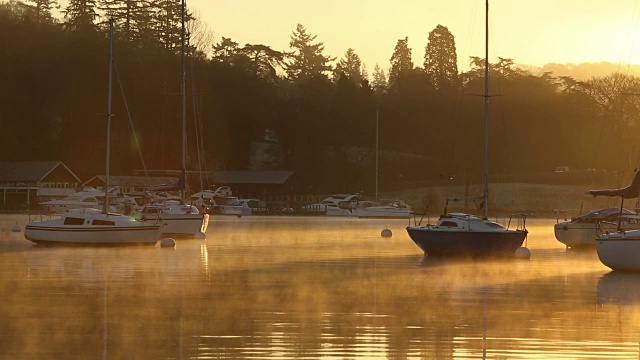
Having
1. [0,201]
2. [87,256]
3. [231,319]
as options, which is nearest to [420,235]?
[87,256]

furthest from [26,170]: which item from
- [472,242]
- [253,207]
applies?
[472,242]

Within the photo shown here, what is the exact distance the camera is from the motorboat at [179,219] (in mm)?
61438

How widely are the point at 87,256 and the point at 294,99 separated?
101 metres

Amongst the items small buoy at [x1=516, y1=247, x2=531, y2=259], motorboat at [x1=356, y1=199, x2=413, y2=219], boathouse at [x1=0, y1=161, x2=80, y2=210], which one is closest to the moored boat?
small buoy at [x1=516, y1=247, x2=531, y2=259]

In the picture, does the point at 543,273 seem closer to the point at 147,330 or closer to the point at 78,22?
the point at 147,330

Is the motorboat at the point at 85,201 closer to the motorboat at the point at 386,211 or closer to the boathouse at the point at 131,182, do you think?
the boathouse at the point at 131,182

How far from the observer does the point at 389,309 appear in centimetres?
2866

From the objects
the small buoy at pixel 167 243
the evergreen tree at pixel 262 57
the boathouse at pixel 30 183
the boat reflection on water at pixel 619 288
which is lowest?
the boat reflection on water at pixel 619 288

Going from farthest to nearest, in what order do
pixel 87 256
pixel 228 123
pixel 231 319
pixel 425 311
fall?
pixel 228 123
pixel 87 256
pixel 425 311
pixel 231 319

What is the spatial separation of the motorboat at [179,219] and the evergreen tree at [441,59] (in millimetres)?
107916

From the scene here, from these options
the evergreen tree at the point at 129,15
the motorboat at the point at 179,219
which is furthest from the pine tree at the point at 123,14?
the motorboat at the point at 179,219

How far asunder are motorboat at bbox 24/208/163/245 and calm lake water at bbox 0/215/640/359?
8.82 feet

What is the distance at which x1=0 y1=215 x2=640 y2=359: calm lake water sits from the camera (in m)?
21.8

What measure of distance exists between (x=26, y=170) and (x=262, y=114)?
33844mm
